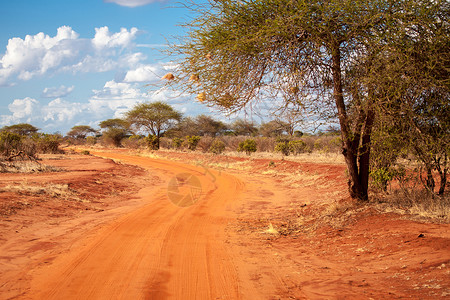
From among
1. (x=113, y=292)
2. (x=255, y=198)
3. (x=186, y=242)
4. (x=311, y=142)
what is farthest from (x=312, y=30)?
(x=311, y=142)

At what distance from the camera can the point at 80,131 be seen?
231 feet

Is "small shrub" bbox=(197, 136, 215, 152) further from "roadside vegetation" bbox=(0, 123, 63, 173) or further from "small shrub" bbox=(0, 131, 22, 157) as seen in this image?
"small shrub" bbox=(0, 131, 22, 157)

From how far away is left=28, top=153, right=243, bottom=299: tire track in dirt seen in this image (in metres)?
4.52

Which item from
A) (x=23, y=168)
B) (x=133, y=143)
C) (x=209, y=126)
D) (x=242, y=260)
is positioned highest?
(x=209, y=126)

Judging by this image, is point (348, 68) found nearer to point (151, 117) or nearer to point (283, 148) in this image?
point (283, 148)

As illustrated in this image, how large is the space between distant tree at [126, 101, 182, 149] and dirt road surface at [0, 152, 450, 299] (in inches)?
1429

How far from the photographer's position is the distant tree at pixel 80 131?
70.1m

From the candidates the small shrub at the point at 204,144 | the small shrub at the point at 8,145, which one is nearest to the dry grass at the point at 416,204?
the small shrub at the point at 8,145

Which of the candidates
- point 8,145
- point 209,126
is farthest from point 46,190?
point 209,126

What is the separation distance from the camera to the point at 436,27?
572cm

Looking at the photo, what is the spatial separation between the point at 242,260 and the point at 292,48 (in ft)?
12.8

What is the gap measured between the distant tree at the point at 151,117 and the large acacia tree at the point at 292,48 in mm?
38225

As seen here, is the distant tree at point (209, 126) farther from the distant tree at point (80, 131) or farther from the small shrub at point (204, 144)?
the distant tree at point (80, 131)

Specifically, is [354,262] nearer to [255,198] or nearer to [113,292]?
[113,292]
